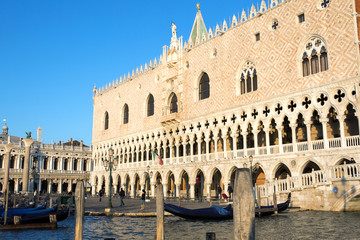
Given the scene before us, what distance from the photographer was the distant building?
127 ft

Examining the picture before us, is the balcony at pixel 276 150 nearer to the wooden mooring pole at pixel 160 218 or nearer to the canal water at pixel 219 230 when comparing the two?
the canal water at pixel 219 230

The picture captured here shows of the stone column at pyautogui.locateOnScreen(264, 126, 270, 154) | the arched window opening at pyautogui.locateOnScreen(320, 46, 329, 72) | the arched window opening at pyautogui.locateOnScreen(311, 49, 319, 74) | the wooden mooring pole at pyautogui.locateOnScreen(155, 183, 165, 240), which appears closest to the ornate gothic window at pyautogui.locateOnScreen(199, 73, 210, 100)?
the stone column at pyautogui.locateOnScreen(264, 126, 270, 154)

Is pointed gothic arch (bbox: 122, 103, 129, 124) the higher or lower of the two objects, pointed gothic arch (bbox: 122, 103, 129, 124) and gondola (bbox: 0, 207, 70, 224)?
the higher

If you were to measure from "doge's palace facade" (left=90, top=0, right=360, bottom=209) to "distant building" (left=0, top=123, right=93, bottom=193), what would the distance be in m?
15.5

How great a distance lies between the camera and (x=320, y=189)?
1305 centimetres

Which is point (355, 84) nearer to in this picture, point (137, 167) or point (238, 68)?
point (238, 68)

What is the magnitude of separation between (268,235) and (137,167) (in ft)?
68.5

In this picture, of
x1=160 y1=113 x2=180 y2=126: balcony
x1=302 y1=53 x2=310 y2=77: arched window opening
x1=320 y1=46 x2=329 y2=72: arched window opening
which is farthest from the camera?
x1=160 y1=113 x2=180 y2=126: balcony

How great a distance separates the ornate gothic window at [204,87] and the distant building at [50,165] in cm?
2302

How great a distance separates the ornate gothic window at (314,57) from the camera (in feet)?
53.7

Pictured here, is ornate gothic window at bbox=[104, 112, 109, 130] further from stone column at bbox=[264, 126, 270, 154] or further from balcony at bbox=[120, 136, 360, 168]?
stone column at bbox=[264, 126, 270, 154]

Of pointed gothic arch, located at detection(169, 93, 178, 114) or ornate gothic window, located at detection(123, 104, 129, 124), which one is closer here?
pointed gothic arch, located at detection(169, 93, 178, 114)

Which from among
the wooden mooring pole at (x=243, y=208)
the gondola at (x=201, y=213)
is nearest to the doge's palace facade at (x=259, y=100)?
the gondola at (x=201, y=213)

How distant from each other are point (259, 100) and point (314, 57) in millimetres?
3386
